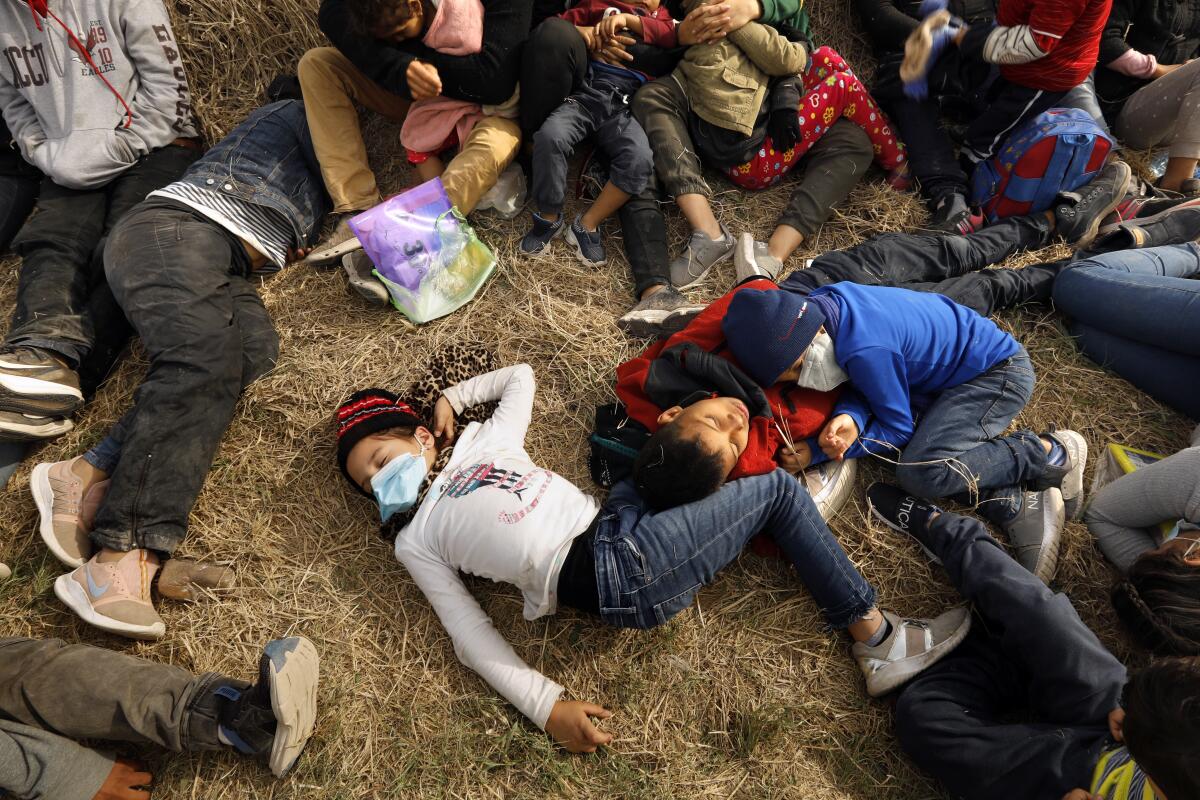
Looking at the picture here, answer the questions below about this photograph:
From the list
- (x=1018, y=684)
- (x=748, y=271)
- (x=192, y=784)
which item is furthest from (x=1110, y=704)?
(x=192, y=784)

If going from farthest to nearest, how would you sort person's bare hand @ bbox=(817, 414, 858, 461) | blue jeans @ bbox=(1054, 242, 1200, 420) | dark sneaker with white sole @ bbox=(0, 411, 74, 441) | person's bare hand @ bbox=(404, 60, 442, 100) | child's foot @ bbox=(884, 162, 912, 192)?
child's foot @ bbox=(884, 162, 912, 192)
person's bare hand @ bbox=(404, 60, 442, 100)
blue jeans @ bbox=(1054, 242, 1200, 420)
dark sneaker with white sole @ bbox=(0, 411, 74, 441)
person's bare hand @ bbox=(817, 414, 858, 461)

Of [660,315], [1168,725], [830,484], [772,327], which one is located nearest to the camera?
[1168,725]

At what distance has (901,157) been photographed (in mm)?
3951

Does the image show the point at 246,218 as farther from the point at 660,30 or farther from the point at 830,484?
the point at 830,484

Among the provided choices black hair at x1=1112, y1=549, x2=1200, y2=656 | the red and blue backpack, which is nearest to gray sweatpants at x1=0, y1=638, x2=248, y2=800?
black hair at x1=1112, y1=549, x2=1200, y2=656

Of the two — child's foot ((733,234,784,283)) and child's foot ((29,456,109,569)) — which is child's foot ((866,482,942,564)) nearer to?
child's foot ((733,234,784,283))

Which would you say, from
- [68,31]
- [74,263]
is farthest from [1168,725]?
[68,31]

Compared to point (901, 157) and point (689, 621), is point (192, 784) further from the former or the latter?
point (901, 157)

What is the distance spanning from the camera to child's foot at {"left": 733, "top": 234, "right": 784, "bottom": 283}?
3500 millimetres

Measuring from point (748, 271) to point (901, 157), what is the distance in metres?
1.34

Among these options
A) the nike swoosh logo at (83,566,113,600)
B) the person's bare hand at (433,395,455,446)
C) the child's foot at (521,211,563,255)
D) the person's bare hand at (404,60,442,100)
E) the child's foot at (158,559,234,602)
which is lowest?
the child's foot at (158,559,234,602)

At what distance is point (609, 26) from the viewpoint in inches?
142

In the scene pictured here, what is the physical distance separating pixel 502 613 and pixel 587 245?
1.97 m

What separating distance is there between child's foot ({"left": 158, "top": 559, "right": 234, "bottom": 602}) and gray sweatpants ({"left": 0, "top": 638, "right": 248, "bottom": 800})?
32 cm
